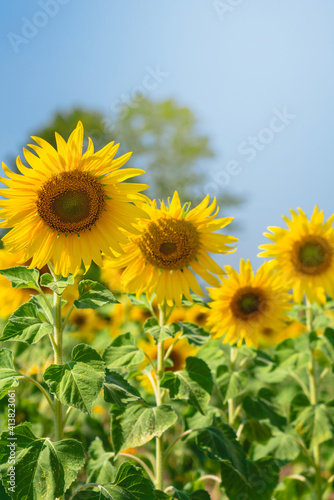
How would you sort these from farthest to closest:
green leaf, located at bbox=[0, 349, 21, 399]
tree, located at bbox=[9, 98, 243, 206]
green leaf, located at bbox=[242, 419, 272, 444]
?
tree, located at bbox=[9, 98, 243, 206], green leaf, located at bbox=[242, 419, 272, 444], green leaf, located at bbox=[0, 349, 21, 399]

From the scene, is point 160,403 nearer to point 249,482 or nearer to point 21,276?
point 249,482

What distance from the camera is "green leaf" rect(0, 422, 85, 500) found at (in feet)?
5.10

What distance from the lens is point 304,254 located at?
2.81 m

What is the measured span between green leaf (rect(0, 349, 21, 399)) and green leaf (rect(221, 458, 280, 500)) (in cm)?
100

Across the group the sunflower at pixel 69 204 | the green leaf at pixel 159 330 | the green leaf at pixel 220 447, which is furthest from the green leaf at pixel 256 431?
the sunflower at pixel 69 204

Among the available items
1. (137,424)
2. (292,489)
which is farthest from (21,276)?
(292,489)

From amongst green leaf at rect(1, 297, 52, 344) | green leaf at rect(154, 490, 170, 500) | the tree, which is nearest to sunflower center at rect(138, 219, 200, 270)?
green leaf at rect(1, 297, 52, 344)

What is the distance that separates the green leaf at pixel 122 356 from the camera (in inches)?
83.9

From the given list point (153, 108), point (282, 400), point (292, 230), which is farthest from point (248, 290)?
point (153, 108)

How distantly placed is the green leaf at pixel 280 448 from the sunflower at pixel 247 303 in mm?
531

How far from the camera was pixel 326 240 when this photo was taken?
2.76m

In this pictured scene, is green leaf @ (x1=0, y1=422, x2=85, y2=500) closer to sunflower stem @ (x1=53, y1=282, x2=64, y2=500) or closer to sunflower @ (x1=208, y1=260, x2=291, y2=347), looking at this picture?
sunflower stem @ (x1=53, y1=282, x2=64, y2=500)

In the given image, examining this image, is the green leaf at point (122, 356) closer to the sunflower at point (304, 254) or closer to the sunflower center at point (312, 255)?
the sunflower at point (304, 254)

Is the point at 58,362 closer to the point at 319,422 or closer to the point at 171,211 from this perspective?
the point at 171,211
